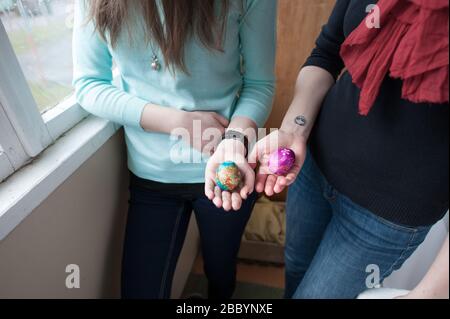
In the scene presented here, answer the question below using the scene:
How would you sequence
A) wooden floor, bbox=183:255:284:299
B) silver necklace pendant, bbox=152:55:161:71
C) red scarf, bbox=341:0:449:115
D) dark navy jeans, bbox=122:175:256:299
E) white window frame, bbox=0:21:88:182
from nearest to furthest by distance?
red scarf, bbox=341:0:449:115, white window frame, bbox=0:21:88:182, silver necklace pendant, bbox=152:55:161:71, dark navy jeans, bbox=122:175:256:299, wooden floor, bbox=183:255:284:299

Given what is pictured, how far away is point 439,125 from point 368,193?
0.17m

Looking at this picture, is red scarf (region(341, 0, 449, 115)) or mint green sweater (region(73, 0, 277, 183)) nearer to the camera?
red scarf (region(341, 0, 449, 115))

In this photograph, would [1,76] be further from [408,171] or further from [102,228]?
[408,171]

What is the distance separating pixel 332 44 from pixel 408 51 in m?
0.31

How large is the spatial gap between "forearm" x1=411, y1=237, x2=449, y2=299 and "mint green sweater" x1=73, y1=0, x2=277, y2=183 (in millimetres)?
464

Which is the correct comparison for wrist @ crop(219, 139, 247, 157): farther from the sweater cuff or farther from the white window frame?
the white window frame

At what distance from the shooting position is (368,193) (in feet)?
1.87

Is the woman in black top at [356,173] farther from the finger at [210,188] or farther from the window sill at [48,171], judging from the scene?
the window sill at [48,171]

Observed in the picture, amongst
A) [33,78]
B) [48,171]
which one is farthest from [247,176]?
[33,78]

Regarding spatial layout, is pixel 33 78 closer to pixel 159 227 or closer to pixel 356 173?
pixel 159 227

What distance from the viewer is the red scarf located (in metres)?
0.37

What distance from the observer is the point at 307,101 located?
2.22 feet

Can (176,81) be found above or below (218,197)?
above

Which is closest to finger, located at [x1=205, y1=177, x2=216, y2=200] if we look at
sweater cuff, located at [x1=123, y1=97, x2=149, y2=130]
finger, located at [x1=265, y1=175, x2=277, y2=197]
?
finger, located at [x1=265, y1=175, x2=277, y2=197]
